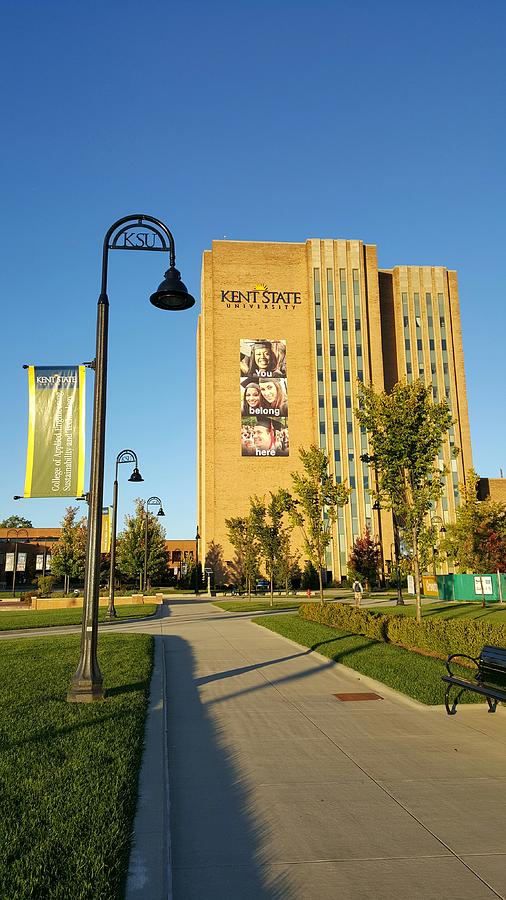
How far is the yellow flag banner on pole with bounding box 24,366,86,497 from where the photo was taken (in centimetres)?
1107

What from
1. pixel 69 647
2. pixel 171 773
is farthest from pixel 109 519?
pixel 171 773

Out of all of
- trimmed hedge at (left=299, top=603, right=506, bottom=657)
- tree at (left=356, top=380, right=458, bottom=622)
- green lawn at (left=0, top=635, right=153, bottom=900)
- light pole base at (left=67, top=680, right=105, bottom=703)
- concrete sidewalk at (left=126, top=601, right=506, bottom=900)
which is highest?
tree at (left=356, top=380, right=458, bottom=622)

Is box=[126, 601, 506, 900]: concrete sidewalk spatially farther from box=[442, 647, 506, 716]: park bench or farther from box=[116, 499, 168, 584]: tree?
box=[116, 499, 168, 584]: tree

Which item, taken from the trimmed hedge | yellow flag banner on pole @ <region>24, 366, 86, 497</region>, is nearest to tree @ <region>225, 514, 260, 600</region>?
the trimmed hedge

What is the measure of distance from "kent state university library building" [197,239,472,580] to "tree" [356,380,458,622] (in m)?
51.4

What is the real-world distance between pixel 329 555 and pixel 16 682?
63901 millimetres

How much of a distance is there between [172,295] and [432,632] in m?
9.57

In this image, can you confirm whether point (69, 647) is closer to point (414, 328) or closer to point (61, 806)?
point (61, 806)

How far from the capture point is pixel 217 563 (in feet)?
232

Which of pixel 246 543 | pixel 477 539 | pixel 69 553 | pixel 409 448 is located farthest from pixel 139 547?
pixel 409 448

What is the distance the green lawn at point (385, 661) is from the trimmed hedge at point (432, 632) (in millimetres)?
348

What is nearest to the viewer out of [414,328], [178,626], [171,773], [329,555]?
[171,773]

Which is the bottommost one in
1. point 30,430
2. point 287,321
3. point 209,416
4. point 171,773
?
point 171,773

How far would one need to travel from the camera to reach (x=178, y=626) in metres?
25.1
